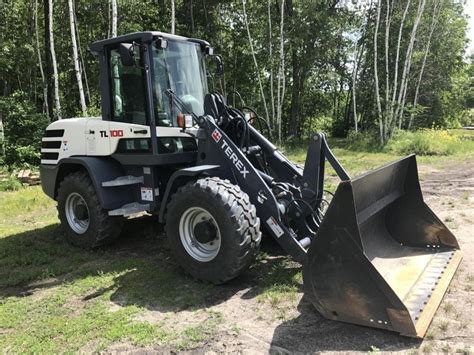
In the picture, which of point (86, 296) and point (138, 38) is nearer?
point (86, 296)

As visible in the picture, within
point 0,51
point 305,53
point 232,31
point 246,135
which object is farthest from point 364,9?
point 246,135

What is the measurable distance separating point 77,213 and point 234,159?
247 cm

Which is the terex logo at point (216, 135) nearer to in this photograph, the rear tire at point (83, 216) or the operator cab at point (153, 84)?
the operator cab at point (153, 84)

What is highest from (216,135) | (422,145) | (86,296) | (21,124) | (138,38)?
(138,38)

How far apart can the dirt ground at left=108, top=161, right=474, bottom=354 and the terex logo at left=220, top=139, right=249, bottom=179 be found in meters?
Answer: 1.06

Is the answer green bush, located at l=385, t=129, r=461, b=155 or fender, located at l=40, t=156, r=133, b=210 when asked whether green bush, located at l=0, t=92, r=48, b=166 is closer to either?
fender, located at l=40, t=156, r=133, b=210

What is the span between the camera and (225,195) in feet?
13.3

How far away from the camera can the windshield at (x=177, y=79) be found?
4.94 m

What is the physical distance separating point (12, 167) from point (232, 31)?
11597mm

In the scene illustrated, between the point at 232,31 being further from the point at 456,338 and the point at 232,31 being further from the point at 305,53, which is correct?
the point at 456,338

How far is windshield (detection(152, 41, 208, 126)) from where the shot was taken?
16.2 feet

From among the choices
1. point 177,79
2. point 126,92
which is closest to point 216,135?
point 177,79

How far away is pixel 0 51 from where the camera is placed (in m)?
13.9

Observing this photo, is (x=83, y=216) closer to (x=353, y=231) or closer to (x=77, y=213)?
(x=77, y=213)
